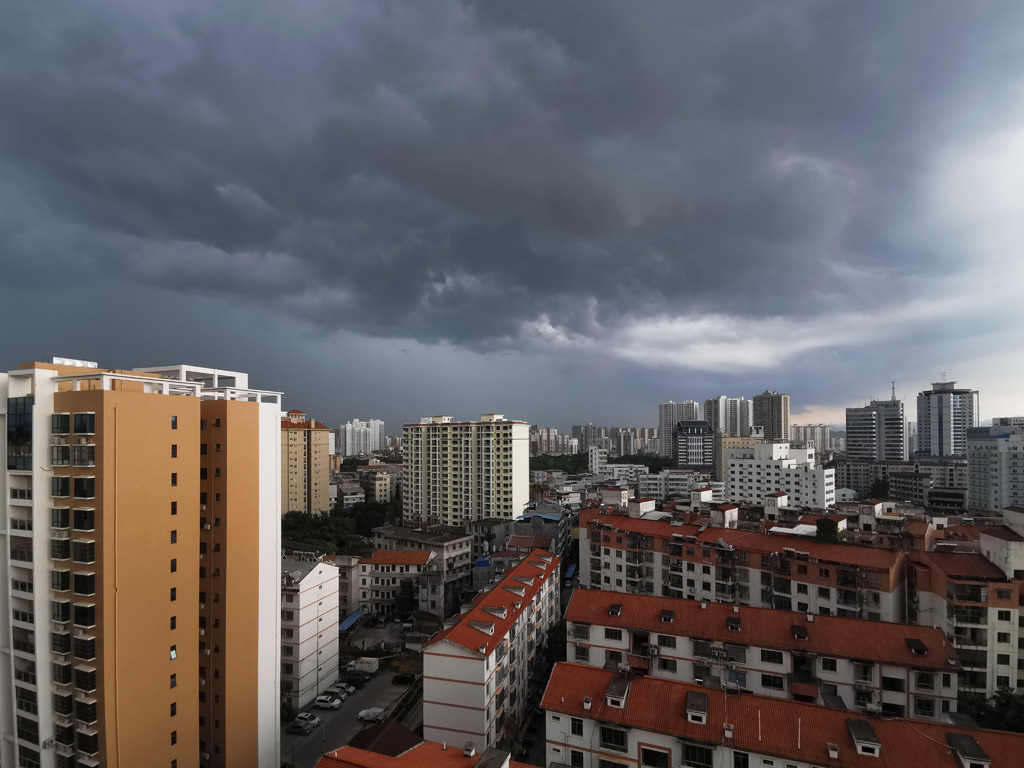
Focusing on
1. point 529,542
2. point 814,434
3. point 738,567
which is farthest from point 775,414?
point 738,567

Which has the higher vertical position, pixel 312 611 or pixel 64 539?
pixel 64 539

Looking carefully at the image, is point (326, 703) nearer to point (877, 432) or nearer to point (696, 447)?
point (696, 447)

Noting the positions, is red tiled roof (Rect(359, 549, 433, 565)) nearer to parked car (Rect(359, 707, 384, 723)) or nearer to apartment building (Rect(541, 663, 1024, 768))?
parked car (Rect(359, 707, 384, 723))

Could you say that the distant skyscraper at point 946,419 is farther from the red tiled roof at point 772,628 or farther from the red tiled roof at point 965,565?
the red tiled roof at point 772,628

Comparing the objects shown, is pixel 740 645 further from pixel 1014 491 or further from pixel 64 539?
pixel 1014 491

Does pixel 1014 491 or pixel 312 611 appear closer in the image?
pixel 312 611

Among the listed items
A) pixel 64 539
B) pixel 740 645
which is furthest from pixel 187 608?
pixel 740 645

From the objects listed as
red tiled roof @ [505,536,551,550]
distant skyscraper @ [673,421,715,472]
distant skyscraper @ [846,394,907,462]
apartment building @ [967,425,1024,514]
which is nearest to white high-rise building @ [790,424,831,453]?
distant skyscraper @ [846,394,907,462]
